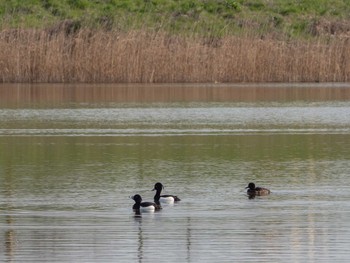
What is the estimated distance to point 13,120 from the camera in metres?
22.4

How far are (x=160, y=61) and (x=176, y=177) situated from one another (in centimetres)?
1636

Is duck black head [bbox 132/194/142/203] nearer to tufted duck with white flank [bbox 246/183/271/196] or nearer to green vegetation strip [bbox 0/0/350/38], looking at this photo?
tufted duck with white flank [bbox 246/183/271/196]

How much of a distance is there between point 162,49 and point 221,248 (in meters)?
21.1

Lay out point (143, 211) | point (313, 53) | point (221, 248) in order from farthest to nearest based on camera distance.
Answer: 1. point (313, 53)
2. point (143, 211)
3. point (221, 248)

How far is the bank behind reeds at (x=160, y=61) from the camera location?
99.7ft

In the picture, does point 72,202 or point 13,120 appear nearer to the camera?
point 72,202

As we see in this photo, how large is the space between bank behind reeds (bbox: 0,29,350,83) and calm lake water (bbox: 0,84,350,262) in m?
3.19

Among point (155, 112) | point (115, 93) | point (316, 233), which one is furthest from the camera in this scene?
point (115, 93)

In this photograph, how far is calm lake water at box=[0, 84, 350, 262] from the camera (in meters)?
9.76

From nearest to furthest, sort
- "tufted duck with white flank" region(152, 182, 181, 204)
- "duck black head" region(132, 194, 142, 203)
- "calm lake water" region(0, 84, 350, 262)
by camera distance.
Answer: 1. "calm lake water" region(0, 84, 350, 262)
2. "duck black head" region(132, 194, 142, 203)
3. "tufted duck with white flank" region(152, 182, 181, 204)

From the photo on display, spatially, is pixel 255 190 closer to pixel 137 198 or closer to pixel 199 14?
pixel 137 198

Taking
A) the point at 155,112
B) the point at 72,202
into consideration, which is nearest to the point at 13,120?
the point at 155,112

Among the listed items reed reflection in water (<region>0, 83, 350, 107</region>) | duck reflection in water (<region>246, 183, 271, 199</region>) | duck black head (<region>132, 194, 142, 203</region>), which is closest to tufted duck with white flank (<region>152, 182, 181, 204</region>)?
duck black head (<region>132, 194, 142, 203</region>)

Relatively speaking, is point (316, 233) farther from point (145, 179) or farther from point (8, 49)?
point (8, 49)
